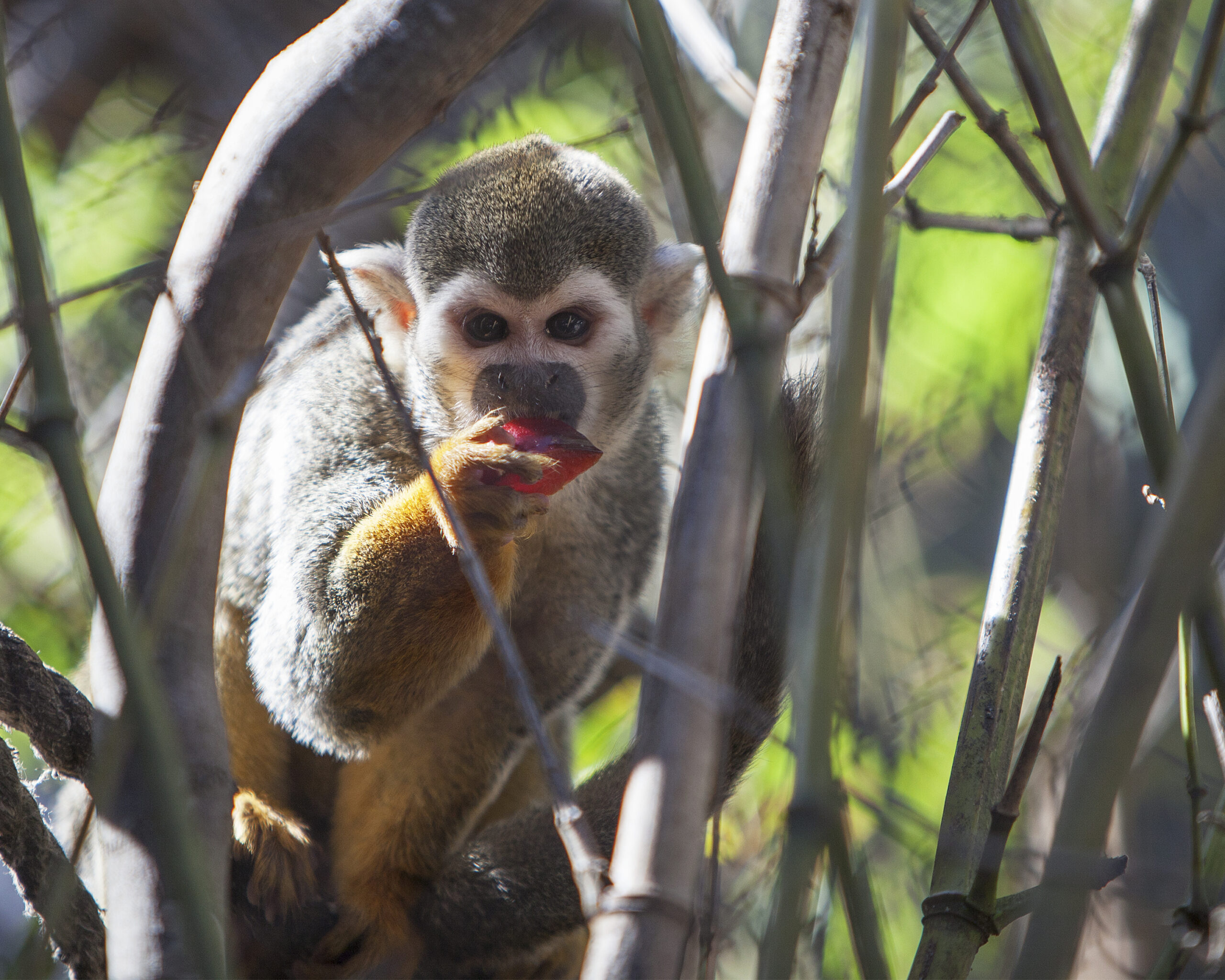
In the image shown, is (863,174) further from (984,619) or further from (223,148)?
(223,148)

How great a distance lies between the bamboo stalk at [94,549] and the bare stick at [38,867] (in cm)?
86

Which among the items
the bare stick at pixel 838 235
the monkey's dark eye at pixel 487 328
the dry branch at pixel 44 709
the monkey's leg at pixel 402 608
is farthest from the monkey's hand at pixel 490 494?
the dry branch at pixel 44 709

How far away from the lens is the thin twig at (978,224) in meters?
1.86

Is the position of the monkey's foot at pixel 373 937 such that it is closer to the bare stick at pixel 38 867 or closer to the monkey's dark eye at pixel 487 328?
the bare stick at pixel 38 867

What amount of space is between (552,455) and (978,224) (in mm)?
844

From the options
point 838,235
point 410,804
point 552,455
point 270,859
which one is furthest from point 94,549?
point 410,804

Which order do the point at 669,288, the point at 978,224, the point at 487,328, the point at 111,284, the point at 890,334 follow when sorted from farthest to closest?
the point at 890,334 < the point at 669,288 < the point at 487,328 < the point at 978,224 < the point at 111,284

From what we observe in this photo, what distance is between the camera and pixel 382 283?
262cm

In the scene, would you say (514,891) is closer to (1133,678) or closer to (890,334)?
(1133,678)

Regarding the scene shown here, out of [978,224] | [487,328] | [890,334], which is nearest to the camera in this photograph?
[978,224]

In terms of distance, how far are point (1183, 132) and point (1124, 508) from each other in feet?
10.3

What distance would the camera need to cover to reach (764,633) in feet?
6.89

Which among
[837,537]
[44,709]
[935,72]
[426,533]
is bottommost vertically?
[837,537]

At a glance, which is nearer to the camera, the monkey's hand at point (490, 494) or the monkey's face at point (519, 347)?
the monkey's hand at point (490, 494)
